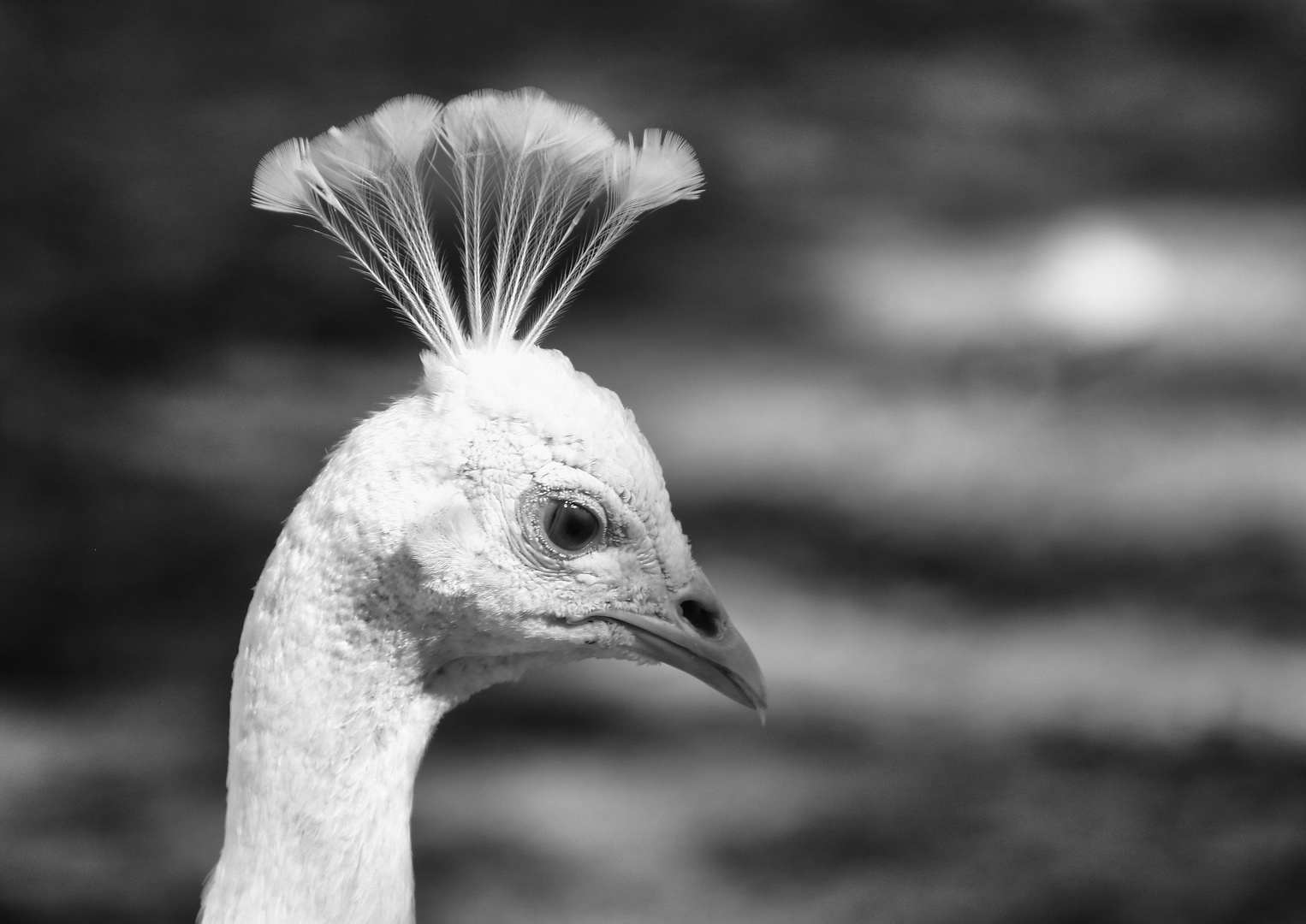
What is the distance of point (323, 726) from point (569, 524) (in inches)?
10.2

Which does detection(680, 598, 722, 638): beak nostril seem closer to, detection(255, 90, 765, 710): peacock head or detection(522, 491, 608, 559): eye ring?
detection(255, 90, 765, 710): peacock head

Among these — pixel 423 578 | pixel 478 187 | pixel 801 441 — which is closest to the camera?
pixel 423 578

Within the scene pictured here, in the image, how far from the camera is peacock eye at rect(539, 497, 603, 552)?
0.89 meters

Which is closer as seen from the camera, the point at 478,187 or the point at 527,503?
the point at 527,503

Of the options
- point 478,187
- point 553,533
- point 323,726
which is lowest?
point 323,726

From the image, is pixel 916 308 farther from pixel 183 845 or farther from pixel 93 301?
pixel 183 845

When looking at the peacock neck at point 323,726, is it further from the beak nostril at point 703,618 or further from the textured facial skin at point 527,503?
the beak nostril at point 703,618

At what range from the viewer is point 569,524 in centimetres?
90

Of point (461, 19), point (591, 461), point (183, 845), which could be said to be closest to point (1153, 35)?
point (461, 19)

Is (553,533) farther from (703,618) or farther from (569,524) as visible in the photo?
(703,618)

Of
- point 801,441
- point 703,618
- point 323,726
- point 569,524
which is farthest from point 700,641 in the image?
point 801,441

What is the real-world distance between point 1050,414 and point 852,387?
290mm

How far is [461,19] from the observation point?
154 centimetres

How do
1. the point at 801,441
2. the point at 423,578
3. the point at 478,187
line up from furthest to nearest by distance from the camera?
the point at 801,441
the point at 478,187
the point at 423,578
